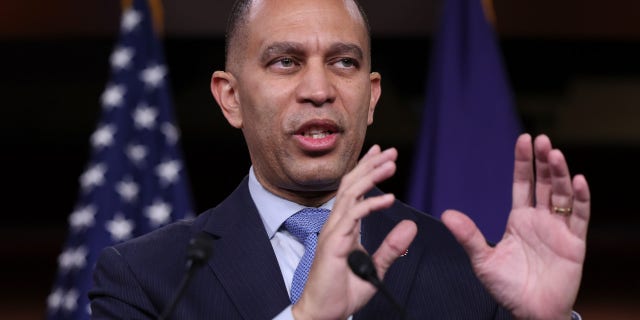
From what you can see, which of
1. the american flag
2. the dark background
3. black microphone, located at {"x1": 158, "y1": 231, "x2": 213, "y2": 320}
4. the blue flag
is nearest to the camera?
black microphone, located at {"x1": 158, "y1": 231, "x2": 213, "y2": 320}

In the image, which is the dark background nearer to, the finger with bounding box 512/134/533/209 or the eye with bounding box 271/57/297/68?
the eye with bounding box 271/57/297/68

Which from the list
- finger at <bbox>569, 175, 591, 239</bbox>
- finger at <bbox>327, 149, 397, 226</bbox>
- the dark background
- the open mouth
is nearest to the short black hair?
the open mouth

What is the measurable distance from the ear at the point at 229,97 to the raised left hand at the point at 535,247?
55 cm

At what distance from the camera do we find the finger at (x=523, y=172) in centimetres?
135

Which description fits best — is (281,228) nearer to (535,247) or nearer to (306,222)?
(306,222)

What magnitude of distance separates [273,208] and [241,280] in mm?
174

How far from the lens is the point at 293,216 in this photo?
1.68 metres

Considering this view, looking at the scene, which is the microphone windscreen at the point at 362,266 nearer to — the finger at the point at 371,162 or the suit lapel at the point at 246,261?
the finger at the point at 371,162

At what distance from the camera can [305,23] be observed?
5.30 feet

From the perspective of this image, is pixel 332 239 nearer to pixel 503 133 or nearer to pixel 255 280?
pixel 255 280

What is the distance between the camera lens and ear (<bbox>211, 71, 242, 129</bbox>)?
5.75 ft

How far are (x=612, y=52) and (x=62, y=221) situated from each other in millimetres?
4379

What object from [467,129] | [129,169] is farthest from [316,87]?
[129,169]

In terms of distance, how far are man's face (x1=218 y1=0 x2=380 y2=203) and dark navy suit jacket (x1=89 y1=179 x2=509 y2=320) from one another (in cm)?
14
